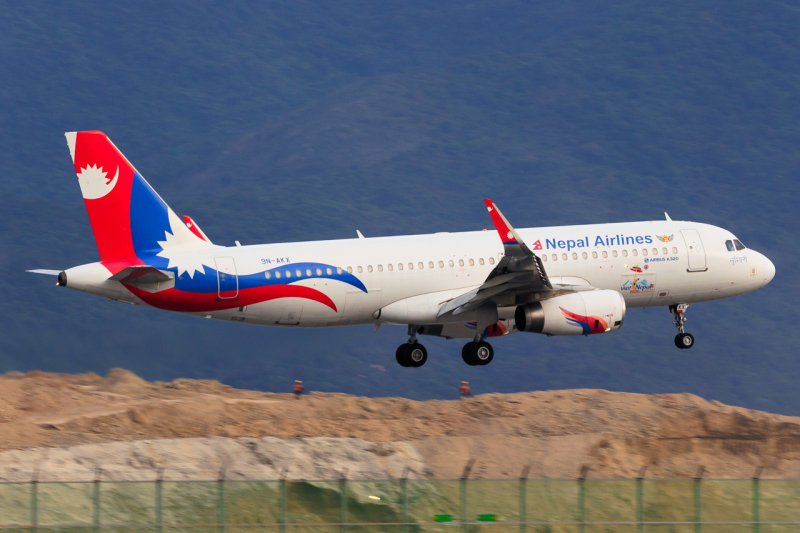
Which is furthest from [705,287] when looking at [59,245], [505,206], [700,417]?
[505,206]

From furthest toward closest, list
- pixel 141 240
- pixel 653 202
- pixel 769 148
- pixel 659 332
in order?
pixel 769 148, pixel 653 202, pixel 659 332, pixel 141 240

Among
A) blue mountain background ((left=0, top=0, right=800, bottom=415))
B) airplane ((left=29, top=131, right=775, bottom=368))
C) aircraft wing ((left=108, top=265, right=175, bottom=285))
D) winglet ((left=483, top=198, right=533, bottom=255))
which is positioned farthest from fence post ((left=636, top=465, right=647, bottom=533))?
blue mountain background ((left=0, top=0, right=800, bottom=415))

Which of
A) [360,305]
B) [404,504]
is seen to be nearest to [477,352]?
[360,305]

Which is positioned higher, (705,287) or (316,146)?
(316,146)

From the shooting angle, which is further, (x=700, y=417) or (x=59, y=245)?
(x=59, y=245)

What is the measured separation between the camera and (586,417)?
4209cm

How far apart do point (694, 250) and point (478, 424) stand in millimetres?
11432

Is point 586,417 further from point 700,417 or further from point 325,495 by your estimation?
point 325,495

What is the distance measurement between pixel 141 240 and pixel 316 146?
492 ft

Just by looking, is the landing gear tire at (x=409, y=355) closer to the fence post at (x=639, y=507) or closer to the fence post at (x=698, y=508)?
the fence post at (x=639, y=507)

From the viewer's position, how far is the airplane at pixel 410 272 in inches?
1467

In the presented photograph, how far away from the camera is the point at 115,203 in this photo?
37.2 meters

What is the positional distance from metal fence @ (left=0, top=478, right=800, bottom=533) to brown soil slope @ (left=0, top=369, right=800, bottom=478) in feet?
40.0

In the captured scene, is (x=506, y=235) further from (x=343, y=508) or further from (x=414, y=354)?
(x=343, y=508)
